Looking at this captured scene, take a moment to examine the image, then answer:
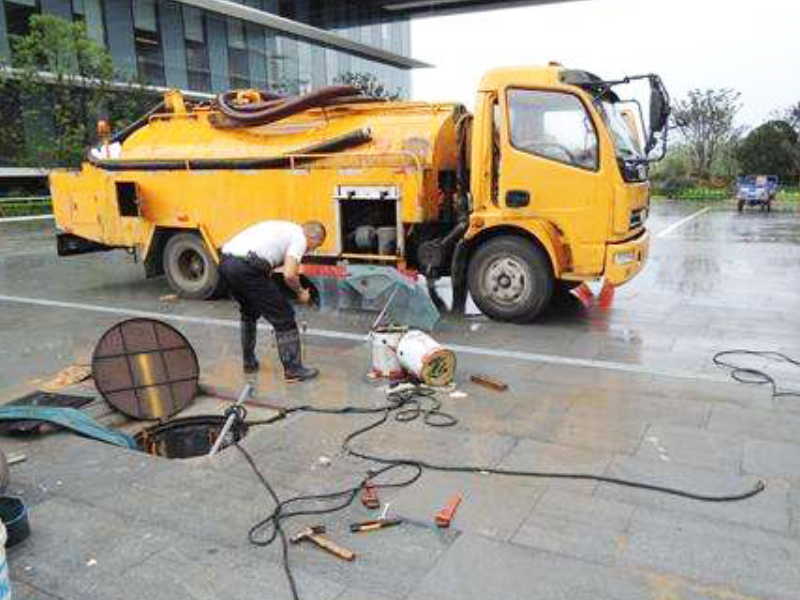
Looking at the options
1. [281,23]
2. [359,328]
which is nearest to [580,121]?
[359,328]

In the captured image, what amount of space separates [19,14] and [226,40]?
32.5ft

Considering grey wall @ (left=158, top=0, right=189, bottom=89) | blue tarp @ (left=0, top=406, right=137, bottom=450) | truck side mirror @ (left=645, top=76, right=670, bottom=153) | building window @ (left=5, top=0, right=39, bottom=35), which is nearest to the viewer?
blue tarp @ (left=0, top=406, right=137, bottom=450)

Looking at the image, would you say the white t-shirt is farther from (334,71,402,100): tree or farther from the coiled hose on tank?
(334,71,402,100): tree

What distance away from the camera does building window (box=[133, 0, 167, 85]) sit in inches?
1242

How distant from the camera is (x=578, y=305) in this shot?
9125mm

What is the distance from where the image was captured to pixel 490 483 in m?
4.20

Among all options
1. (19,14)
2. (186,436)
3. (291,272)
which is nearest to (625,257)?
(291,272)

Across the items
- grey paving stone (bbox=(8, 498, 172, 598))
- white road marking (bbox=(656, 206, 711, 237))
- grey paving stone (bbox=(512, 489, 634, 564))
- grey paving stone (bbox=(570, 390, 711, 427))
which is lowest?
white road marking (bbox=(656, 206, 711, 237))

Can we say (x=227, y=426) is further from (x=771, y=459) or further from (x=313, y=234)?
(x=771, y=459)

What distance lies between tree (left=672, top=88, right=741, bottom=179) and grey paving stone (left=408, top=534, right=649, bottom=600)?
33.7m

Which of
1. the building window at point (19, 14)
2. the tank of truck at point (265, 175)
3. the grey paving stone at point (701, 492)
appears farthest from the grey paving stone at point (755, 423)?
the building window at point (19, 14)

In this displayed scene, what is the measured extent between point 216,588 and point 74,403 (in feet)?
9.72

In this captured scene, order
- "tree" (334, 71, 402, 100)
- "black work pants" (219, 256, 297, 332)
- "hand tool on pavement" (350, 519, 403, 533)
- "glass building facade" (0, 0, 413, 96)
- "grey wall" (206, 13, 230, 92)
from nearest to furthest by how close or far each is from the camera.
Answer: "hand tool on pavement" (350, 519, 403, 533)
"black work pants" (219, 256, 297, 332)
"glass building facade" (0, 0, 413, 96)
"grey wall" (206, 13, 230, 92)
"tree" (334, 71, 402, 100)

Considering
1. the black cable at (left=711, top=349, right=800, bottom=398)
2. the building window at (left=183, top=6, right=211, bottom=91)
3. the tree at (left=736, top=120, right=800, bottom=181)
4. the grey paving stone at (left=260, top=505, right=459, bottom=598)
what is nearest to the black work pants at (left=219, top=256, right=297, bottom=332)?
the grey paving stone at (left=260, top=505, right=459, bottom=598)
